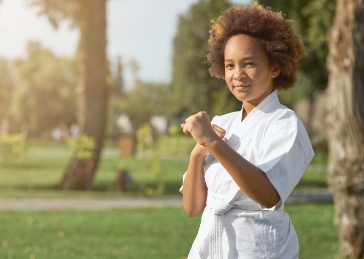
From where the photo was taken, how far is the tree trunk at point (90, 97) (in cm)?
1756

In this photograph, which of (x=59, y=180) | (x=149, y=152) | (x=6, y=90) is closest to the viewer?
(x=149, y=152)

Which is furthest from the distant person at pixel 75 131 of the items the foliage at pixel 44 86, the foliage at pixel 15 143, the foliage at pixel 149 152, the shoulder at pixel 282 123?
the shoulder at pixel 282 123

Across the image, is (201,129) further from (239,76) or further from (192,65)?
(192,65)

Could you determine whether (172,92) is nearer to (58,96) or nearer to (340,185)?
(58,96)

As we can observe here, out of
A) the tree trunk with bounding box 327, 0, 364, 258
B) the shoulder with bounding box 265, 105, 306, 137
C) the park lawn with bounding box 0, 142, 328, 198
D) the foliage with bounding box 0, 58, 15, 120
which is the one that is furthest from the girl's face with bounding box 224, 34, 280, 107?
the foliage with bounding box 0, 58, 15, 120

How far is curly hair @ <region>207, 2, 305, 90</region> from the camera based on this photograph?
7.78ft

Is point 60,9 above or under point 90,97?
above

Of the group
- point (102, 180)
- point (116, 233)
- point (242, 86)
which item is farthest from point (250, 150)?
point (102, 180)

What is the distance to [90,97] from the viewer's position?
58.3 feet

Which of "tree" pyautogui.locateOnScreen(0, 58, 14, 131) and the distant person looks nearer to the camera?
the distant person

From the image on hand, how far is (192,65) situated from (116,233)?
38480 millimetres

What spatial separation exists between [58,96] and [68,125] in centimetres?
497

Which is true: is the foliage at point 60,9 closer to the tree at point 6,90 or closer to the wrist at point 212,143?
the wrist at point 212,143

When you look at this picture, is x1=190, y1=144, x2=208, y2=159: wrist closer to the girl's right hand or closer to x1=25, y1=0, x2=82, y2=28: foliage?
the girl's right hand
